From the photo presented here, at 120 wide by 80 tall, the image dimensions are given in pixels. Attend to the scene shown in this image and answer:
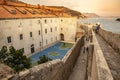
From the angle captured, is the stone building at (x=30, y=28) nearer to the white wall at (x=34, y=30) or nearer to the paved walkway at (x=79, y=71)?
the white wall at (x=34, y=30)

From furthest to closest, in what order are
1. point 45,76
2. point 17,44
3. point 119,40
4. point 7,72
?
point 17,44
point 119,40
point 45,76
point 7,72

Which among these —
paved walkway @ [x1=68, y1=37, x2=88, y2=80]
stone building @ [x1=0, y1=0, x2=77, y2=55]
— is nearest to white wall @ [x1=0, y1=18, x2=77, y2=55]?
stone building @ [x1=0, y1=0, x2=77, y2=55]

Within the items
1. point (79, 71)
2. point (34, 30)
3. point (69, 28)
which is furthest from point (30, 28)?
point (69, 28)

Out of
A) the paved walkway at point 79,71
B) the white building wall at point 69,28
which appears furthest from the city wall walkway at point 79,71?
the white building wall at point 69,28

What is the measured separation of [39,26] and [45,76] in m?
23.8

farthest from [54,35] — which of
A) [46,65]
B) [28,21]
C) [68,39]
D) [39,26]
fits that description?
[46,65]

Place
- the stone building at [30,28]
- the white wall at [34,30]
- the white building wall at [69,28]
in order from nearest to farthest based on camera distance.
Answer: the white wall at [34,30]
the stone building at [30,28]
the white building wall at [69,28]

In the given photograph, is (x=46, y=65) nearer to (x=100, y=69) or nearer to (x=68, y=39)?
(x=100, y=69)

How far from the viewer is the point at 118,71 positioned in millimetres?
6000

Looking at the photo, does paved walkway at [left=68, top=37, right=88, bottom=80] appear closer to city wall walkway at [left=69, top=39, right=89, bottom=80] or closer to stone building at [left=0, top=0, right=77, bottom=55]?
city wall walkway at [left=69, top=39, right=89, bottom=80]

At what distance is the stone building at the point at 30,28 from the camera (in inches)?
810

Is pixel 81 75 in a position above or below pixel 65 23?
below

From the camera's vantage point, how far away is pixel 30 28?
2577cm

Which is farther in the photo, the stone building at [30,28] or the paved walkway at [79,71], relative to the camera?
the stone building at [30,28]
